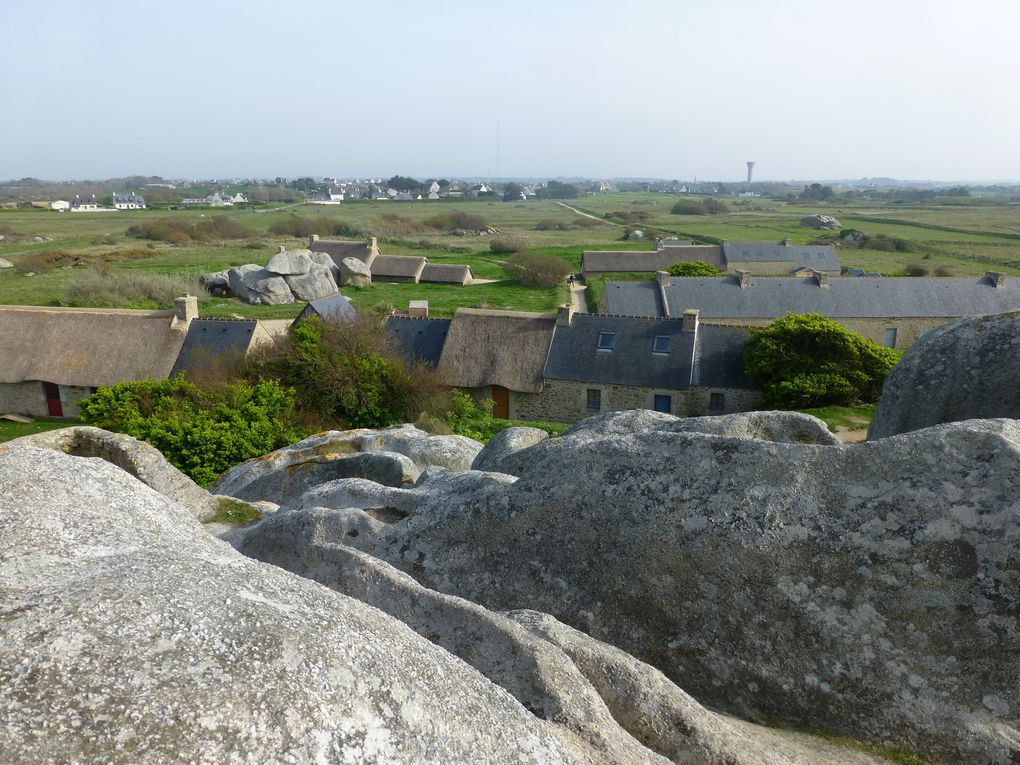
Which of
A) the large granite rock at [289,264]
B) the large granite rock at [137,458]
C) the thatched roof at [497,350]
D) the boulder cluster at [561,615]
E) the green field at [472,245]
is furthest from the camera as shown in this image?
the green field at [472,245]

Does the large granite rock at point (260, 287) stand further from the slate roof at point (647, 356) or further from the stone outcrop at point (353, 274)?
the slate roof at point (647, 356)

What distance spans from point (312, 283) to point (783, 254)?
46349 millimetres

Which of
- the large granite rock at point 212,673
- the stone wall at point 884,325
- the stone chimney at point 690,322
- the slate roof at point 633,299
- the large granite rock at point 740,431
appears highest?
the large granite rock at point 212,673

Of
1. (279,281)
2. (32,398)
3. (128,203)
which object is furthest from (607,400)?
(128,203)

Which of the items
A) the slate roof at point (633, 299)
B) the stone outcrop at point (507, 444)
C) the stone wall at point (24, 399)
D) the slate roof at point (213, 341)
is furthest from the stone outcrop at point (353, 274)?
the stone outcrop at point (507, 444)

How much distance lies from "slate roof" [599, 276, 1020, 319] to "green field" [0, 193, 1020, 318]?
13.0 meters

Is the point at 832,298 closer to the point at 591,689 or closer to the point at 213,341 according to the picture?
the point at 213,341

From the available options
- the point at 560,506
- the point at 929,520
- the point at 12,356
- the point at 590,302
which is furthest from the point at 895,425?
the point at 590,302

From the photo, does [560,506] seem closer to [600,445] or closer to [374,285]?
[600,445]

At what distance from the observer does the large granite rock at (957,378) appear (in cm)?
909

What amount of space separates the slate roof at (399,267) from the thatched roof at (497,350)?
38.1 metres

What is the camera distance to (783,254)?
77188mm

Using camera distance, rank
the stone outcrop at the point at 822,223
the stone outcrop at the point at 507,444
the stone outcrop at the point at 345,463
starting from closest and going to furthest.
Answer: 1. the stone outcrop at the point at 507,444
2. the stone outcrop at the point at 345,463
3. the stone outcrop at the point at 822,223

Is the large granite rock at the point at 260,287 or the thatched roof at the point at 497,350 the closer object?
the thatched roof at the point at 497,350
